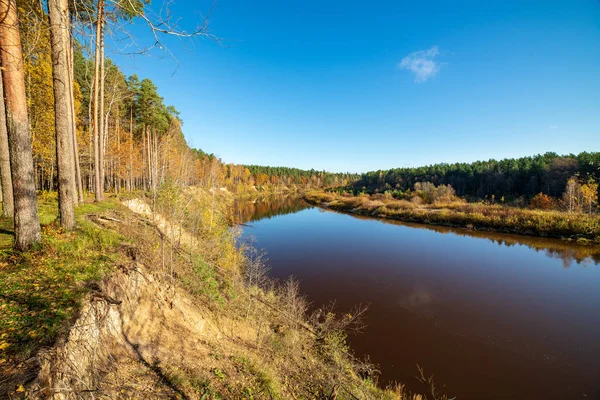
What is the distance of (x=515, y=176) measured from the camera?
52406mm

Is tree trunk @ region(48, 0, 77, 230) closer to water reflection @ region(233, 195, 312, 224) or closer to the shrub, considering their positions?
water reflection @ region(233, 195, 312, 224)

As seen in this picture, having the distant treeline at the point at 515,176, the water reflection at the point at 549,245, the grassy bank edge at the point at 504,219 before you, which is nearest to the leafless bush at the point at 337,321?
the water reflection at the point at 549,245

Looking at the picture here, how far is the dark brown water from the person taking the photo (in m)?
7.87

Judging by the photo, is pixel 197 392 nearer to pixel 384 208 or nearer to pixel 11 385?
pixel 11 385

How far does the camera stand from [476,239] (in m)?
25.7

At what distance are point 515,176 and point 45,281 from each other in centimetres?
7234

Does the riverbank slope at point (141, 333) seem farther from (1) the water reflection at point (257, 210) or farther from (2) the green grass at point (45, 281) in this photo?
(1) the water reflection at point (257, 210)

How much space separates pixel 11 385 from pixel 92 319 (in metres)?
1.66

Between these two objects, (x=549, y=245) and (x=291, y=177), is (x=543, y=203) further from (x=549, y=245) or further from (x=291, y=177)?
(x=291, y=177)

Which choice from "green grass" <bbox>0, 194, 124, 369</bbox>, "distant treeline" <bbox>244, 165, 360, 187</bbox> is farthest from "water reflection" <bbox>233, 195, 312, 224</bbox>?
"distant treeline" <bbox>244, 165, 360, 187</bbox>

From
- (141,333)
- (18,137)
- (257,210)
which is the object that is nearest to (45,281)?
(141,333)

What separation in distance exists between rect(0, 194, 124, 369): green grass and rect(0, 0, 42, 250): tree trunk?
1.47 feet

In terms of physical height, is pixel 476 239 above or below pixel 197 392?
below

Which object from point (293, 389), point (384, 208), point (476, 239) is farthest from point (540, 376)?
point (384, 208)
